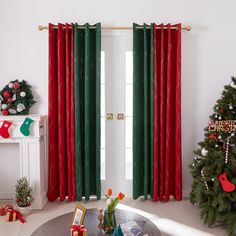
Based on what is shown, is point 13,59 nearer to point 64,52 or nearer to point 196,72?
point 64,52

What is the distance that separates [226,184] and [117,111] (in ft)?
5.37

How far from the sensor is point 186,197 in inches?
166

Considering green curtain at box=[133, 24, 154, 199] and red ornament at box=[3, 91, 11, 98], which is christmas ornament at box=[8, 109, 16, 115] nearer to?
red ornament at box=[3, 91, 11, 98]

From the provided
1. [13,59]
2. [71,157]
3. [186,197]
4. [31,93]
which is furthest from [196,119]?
[13,59]

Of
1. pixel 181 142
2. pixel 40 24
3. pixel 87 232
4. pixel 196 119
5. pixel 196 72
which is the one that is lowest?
pixel 87 232

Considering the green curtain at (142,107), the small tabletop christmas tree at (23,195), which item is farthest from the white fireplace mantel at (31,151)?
the green curtain at (142,107)

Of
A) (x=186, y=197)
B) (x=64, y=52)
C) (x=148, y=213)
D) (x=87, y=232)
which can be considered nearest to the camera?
(x=87, y=232)

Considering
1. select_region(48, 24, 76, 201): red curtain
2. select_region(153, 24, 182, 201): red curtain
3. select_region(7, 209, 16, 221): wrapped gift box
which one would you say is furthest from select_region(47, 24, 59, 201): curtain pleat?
select_region(153, 24, 182, 201): red curtain

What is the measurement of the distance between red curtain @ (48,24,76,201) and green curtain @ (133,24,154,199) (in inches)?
29.5

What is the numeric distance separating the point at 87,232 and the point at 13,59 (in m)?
2.54

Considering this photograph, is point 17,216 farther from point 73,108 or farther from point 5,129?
point 73,108

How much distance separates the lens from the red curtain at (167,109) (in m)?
3.95

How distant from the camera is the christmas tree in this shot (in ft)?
10.3

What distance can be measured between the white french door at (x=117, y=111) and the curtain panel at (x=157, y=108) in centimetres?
18
